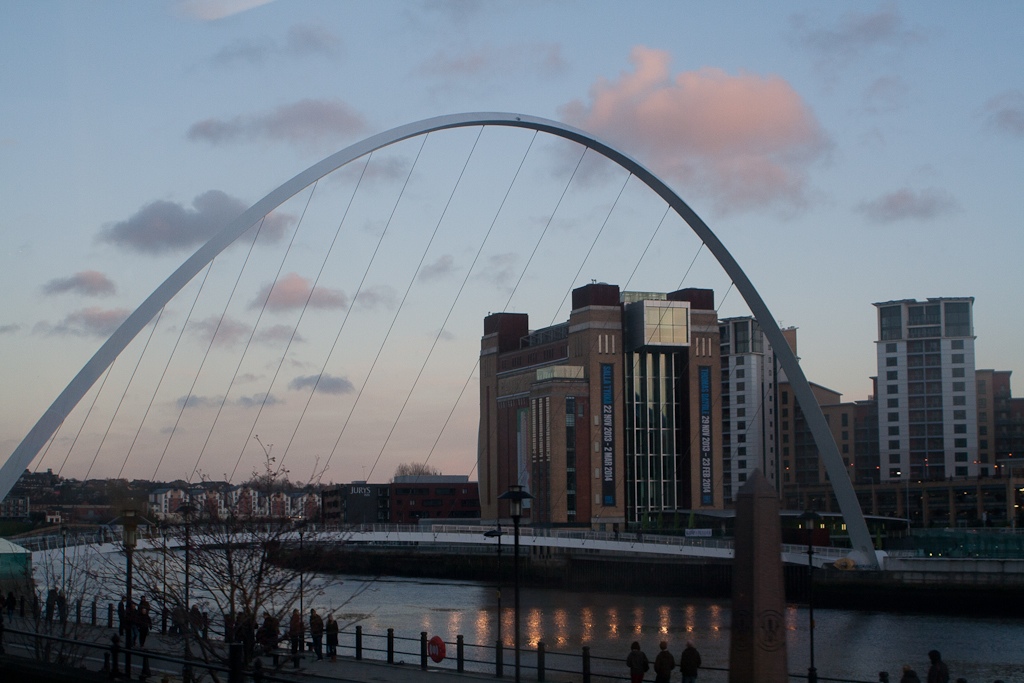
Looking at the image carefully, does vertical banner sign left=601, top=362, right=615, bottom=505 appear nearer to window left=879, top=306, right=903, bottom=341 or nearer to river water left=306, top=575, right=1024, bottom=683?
river water left=306, top=575, right=1024, bottom=683

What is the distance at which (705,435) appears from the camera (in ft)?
295

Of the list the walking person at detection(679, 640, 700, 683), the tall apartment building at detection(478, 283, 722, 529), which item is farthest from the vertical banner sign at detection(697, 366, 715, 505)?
the walking person at detection(679, 640, 700, 683)

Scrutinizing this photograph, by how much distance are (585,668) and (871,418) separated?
110980 mm

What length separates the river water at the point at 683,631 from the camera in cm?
3203

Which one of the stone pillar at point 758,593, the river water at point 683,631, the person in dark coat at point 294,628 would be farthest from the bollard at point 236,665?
the river water at point 683,631

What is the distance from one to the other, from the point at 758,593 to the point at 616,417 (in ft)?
253

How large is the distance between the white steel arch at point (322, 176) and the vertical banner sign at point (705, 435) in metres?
41.0

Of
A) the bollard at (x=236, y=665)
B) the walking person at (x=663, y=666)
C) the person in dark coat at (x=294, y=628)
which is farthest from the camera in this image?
the walking person at (x=663, y=666)

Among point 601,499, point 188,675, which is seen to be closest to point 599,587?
point 601,499

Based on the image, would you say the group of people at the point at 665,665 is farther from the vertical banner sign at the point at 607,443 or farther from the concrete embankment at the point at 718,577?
the vertical banner sign at the point at 607,443

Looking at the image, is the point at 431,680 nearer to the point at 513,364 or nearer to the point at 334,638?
the point at 334,638

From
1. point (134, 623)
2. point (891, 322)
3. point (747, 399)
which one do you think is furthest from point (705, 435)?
point (134, 623)

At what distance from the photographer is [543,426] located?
86.8 metres

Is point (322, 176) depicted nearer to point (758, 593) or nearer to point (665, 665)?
point (665, 665)
